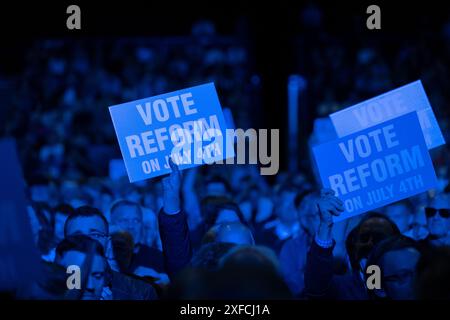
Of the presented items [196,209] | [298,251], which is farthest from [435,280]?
[196,209]

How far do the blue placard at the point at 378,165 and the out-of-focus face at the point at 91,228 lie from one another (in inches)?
52.2

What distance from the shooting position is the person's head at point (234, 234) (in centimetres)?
533

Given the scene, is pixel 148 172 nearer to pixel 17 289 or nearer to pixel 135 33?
pixel 17 289

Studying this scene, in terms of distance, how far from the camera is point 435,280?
3506mm

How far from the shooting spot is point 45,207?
28.0ft

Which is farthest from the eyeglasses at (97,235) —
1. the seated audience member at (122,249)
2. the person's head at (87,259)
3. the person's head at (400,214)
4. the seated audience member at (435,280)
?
the person's head at (400,214)

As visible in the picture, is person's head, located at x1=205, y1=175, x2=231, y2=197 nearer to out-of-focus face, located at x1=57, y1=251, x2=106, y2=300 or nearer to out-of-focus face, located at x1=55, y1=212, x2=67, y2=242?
out-of-focus face, located at x1=55, y1=212, x2=67, y2=242

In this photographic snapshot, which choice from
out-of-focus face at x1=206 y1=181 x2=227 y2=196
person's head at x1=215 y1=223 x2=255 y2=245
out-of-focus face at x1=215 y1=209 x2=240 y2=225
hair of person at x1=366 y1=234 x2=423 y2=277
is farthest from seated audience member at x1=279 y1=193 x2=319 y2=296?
out-of-focus face at x1=206 y1=181 x2=227 y2=196

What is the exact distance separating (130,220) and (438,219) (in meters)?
2.10

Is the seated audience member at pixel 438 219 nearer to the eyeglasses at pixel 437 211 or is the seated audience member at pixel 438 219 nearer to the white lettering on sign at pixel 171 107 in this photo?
the eyeglasses at pixel 437 211

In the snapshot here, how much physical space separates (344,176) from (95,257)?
1.82 meters

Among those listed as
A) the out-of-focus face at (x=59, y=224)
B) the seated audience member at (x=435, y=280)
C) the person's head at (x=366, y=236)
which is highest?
the out-of-focus face at (x=59, y=224)

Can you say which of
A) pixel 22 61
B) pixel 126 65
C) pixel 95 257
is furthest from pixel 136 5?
pixel 95 257

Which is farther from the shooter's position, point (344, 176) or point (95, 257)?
point (344, 176)
